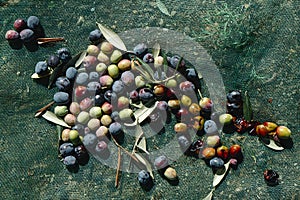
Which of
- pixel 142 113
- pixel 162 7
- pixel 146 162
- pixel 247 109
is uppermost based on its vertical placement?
pixel 162 7

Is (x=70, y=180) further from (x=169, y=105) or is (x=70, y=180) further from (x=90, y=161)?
(x=169, y=105)

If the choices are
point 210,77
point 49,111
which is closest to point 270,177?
point 210,77

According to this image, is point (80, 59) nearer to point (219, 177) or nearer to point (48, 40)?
point (48, 40)

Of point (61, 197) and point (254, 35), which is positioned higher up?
point (254, 35)

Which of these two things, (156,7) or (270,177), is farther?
(156,7)

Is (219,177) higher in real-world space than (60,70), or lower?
lower

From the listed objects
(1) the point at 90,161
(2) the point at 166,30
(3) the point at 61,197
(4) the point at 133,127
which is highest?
(2) the point at 166,30

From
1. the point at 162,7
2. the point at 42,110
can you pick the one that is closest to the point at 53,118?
the point at 42,110
